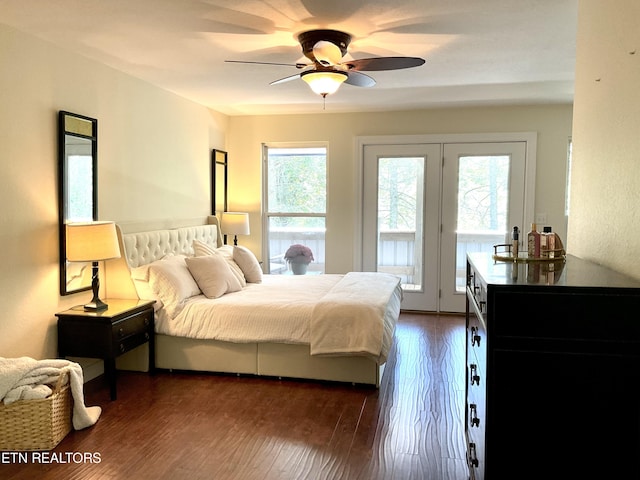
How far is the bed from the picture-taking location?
140 inches

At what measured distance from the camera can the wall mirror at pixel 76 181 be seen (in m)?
3.44

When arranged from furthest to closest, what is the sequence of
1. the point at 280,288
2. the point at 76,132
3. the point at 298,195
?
the point at 298,195, the point at 280,288, the point at 76,132

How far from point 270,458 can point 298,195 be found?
419cm

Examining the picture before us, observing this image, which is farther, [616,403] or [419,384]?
[419,384]

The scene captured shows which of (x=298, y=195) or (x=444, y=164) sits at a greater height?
(x=444, y=164)

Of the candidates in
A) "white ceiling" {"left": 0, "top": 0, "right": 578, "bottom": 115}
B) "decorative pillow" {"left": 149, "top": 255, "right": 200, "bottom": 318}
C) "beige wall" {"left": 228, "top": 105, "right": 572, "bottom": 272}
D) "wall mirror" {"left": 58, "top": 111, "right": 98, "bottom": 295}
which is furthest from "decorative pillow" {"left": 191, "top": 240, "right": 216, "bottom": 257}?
"beige wall" {"left": 228, "top": 105, "right": 572, "bottom": 272}

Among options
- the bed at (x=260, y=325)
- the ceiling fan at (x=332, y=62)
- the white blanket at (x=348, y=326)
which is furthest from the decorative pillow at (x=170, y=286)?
the ceiling fan at (x=332, y=62)

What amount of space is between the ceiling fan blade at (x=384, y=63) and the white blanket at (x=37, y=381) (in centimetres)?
256


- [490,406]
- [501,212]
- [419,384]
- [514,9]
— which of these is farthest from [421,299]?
[490,406]

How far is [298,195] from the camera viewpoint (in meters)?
6.43

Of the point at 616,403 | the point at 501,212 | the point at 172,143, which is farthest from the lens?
the point at 501,212

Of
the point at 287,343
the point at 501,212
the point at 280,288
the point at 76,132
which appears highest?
the point at 76,132

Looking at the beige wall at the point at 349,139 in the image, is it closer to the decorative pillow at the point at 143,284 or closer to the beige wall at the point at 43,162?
the beige wall at the point at 43,162

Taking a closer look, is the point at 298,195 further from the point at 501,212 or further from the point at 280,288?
the point at 501,212
